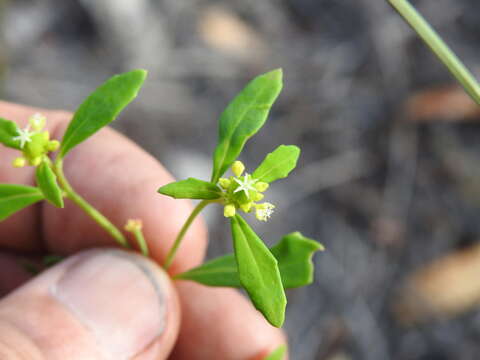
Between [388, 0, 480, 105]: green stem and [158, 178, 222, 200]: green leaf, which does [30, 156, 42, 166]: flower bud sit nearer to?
[158, 178, 222, 200]: green leaf

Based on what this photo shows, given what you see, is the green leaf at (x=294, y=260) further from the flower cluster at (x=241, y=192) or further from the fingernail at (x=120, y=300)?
the fingernail at (x=120, y=300)

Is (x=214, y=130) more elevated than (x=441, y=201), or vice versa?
(x=214, y=130)

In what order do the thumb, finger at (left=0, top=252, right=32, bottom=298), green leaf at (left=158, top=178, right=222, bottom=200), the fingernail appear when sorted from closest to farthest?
green leaf at (left=158, top=178, right=222, bottom=200) → the thumb → the fingernail → finger at (left=0, top=252, right=32, bottom=298)

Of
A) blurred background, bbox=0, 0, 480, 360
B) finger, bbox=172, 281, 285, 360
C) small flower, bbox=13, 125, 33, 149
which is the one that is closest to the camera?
small flower, bbox=13, 125, 33, 149

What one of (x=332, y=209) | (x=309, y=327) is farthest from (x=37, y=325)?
(x=332, y=209)

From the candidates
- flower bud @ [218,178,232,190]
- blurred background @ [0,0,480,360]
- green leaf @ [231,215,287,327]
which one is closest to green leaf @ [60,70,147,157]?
flower bud @ [218,178,232,190]

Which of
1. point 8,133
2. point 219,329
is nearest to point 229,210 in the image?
point 8,133

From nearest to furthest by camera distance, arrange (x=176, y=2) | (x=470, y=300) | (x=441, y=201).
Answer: (x=470, y=300) < (x=441, y=201) < (x=176, y=2)

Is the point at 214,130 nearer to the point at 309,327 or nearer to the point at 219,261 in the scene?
the point at 309,327
